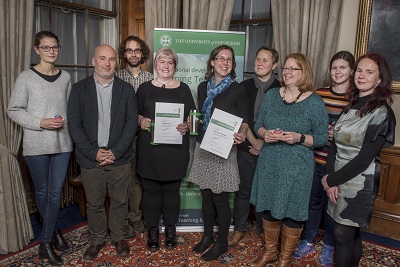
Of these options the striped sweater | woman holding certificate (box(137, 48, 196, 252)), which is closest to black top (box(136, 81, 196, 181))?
woman holding certificate (box(137, 48, 196, 252))

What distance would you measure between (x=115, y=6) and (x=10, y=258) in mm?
2969

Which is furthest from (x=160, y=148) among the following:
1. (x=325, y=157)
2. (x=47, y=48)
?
(x=325, y=157)

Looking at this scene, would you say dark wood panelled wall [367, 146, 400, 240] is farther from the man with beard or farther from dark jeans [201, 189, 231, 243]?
the man with beard

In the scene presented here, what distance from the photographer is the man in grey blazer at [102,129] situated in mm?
2480

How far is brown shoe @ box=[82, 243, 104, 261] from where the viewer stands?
2.70 m

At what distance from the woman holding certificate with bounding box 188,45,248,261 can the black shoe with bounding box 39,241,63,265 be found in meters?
1.13

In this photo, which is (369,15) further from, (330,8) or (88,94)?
(88,94)

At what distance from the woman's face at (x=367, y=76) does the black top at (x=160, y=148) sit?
124 centimetres

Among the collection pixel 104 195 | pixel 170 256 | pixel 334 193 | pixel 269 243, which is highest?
pixel 334 193

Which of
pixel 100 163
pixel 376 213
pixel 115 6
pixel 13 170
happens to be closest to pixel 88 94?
pixel 100 163

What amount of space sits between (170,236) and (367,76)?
1.97 meters

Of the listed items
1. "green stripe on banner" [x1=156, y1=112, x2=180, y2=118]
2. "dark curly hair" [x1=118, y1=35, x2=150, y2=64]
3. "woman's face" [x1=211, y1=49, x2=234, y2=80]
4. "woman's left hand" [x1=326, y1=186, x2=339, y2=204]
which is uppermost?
"dark curly hair" [x1=118, y1=35, x2=150, y2=64]

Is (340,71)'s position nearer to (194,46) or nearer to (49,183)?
(194,46)

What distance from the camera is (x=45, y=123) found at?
2404 mm
